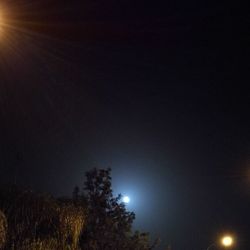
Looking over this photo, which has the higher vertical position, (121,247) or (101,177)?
(101,177)

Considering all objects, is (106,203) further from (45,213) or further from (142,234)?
(45,213)

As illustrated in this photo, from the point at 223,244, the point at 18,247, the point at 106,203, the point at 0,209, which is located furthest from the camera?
the point at 223,244

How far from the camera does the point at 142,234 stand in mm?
21094

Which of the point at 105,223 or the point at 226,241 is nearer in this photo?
the point at 105,223

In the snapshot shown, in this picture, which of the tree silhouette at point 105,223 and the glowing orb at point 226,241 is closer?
the tree silhouette at point 105,223

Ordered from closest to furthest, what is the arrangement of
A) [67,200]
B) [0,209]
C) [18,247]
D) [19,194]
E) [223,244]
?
[18,247] < [0,209] < [19,194] < [67,200] < [223,244]

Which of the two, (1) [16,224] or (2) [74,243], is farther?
(2) [74,243]

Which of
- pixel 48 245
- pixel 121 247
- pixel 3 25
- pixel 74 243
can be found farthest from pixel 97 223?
pixel 3 25

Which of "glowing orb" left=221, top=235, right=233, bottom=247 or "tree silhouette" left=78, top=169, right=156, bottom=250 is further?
"glowing orb" left=221, top=235, right=233, bottom=247

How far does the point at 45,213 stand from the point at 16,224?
3.54 ft

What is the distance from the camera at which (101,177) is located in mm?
21172

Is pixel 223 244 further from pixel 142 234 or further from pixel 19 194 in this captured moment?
pixel 19 194

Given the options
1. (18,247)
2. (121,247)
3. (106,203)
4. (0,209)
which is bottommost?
(18,247)

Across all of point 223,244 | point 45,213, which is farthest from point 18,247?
point 223,244
